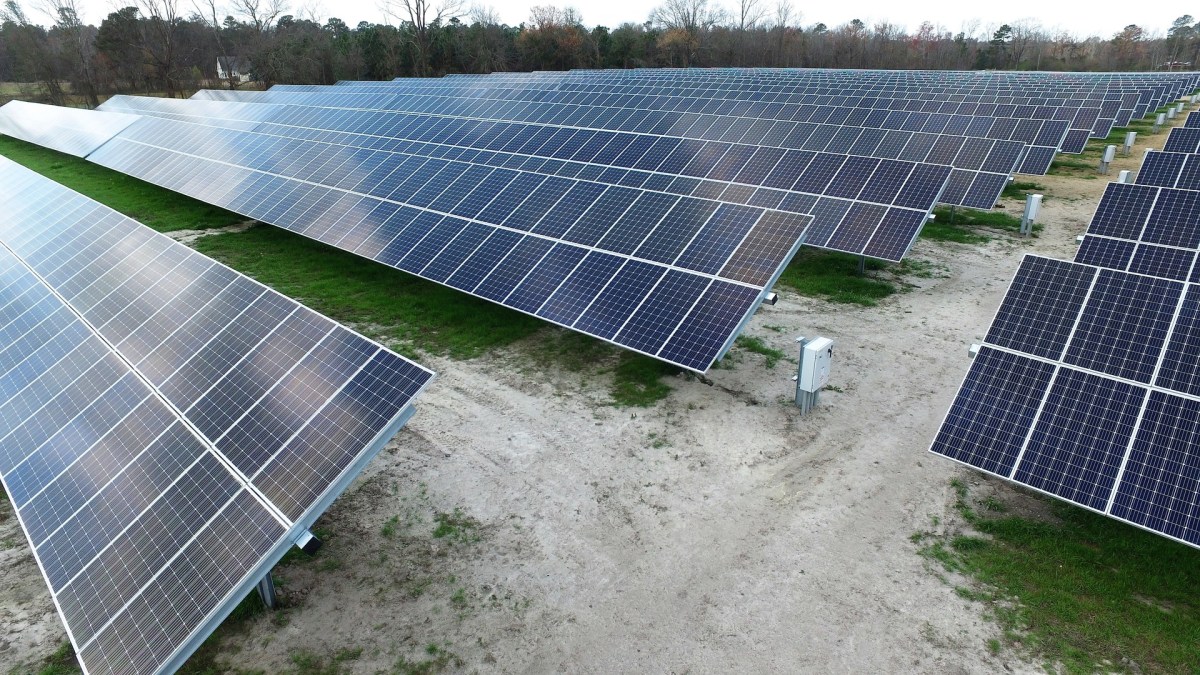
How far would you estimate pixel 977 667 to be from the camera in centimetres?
708

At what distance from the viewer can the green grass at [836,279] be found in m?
16.5

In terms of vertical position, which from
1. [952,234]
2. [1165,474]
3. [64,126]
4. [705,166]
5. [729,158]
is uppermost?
[729,158]

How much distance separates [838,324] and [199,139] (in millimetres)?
27624

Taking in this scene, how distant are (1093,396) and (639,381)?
7144mm

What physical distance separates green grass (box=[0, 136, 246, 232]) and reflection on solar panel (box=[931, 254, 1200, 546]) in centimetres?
2470

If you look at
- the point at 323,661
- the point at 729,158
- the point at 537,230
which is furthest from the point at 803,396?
the point at 729,158

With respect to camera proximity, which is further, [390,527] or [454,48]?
[454,48]

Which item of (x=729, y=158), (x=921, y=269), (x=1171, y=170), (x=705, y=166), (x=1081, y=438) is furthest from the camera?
(x=729, y=158)

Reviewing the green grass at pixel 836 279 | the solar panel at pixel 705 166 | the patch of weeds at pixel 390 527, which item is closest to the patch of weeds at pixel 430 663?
the patch of weeds at pixel 390 527

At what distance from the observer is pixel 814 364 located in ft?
36.9

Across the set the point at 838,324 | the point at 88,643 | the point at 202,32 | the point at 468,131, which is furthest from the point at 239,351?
the point at 202,32

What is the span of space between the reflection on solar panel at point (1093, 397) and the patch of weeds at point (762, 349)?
14.7 feet

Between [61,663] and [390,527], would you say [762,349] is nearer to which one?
[390,527]

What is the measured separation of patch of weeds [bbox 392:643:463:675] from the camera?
7336 millimetres
